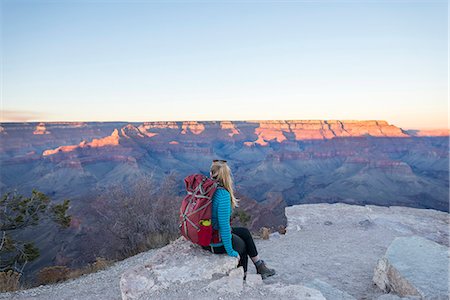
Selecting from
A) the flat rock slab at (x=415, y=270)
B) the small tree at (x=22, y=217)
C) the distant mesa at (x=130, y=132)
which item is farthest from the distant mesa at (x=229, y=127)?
the flat rock slab at (x=415, y=270)

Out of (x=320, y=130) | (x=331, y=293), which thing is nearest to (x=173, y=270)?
(x=331, y=293)

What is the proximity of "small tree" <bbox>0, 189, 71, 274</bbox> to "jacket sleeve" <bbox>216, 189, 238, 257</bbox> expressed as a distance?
7.53 m

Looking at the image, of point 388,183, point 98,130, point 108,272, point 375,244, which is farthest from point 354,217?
point 98,130

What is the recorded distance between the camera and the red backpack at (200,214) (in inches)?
141

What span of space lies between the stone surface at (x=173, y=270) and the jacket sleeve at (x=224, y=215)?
265 mm

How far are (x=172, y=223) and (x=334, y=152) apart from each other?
83994mm

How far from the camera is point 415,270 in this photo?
4.61m

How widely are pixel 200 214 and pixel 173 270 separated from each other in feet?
2.44

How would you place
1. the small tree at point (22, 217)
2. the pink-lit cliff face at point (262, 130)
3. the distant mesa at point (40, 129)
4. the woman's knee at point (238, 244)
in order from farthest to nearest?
the pink-lit cliff face at point (262, 130)
the distant mesa at point (40, 129)
the small tree at point (22, 217)
the woman's knee at point (238, 244)

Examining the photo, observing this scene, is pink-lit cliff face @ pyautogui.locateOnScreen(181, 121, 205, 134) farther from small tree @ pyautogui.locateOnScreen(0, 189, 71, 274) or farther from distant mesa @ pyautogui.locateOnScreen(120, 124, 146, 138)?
small tree @ pyautogui.locateOnScreen(0, 189, 71, 274)

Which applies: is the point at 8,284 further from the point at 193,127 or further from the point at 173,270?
the point at 193,127


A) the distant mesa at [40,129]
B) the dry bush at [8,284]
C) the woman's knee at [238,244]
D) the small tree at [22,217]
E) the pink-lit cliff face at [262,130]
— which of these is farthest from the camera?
the pink-lit cliff face at [262,130]

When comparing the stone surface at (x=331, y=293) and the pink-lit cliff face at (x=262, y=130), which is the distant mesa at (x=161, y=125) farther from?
the stone surface at (x=331, y=293)

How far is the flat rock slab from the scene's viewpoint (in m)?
4.11
